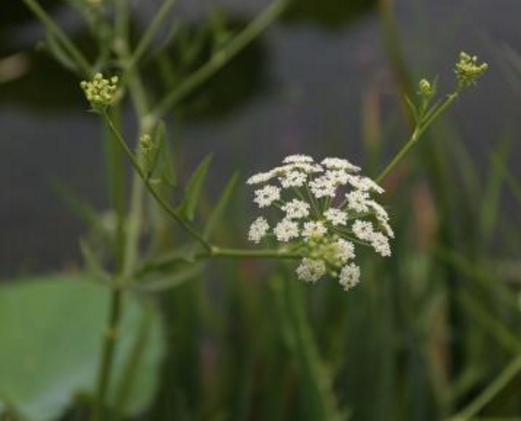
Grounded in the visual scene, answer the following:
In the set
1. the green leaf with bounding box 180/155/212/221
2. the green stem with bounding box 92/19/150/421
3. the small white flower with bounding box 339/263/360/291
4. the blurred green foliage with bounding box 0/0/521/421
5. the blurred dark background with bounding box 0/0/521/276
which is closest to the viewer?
the small white flower with bounding box 339/263/360/291

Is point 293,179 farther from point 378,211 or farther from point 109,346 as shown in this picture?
point 109,346

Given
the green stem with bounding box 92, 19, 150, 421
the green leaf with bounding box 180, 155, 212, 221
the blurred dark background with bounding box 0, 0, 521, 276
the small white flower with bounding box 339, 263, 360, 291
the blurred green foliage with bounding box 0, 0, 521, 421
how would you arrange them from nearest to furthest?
the small white flower with bounding box 339, 263, 360, 291, the green leaf with bounding box 180, 155, 212, 221, the green stem with bounding box 92, 19, 150, 421, the blurred green foliage with bounding box 0, 0, 521, 421, the blurred dark background with bounding box 0, 0, 521, 276

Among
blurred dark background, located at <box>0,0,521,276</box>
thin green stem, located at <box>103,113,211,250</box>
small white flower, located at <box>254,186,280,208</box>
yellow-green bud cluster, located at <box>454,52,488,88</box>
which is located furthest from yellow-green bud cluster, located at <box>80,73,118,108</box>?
blurred dark background, located at <box>0,0,521,276</box>

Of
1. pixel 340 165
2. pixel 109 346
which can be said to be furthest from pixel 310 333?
pixel 340 165

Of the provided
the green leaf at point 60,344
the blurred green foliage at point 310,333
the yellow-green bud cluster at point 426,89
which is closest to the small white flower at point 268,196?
the yellow-green bud cluster at point 426,89

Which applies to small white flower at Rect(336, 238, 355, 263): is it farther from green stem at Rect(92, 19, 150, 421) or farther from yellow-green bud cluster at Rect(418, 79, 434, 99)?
green stem at Rect(92, 19, 150, 421)

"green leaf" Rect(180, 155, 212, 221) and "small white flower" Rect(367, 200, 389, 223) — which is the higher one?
"green leaf" Rect(180, 155, 212, 221)

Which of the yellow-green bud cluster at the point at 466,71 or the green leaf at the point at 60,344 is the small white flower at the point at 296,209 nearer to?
the yellow-green bud cluster at the point at 466,71

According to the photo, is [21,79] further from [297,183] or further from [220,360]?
[297,183]
